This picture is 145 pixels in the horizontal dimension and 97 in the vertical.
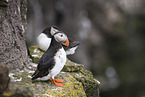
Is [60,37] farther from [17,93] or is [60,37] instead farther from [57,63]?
[17,93]

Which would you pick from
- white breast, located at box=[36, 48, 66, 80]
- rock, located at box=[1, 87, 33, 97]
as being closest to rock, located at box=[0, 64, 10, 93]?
rock, located at box=[1, 87, 33, 97]

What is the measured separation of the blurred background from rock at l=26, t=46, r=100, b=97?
585 cm

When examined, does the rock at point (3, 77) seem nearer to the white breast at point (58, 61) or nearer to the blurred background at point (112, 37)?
the white breast at point (58, 61)

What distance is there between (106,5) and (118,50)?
238 cm

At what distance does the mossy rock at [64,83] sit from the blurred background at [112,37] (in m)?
5.93

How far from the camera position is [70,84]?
2682mm

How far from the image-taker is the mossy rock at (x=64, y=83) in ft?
7.71

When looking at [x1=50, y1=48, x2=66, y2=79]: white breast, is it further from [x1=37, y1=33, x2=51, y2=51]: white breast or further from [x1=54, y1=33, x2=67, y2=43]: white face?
[x1=37, y1=33, x2=51, y2=51]: white breast

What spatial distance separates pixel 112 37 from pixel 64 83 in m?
8.12

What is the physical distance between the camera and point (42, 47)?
344cm

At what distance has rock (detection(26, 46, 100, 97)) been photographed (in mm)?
2368

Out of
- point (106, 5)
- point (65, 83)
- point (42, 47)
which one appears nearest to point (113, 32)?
point (106, 5)

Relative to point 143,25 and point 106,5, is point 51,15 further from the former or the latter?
point 143,25

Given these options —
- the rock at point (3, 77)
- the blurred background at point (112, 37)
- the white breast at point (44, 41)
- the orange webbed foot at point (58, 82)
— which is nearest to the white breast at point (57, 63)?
the orange webbed foot at point (58, 82)
